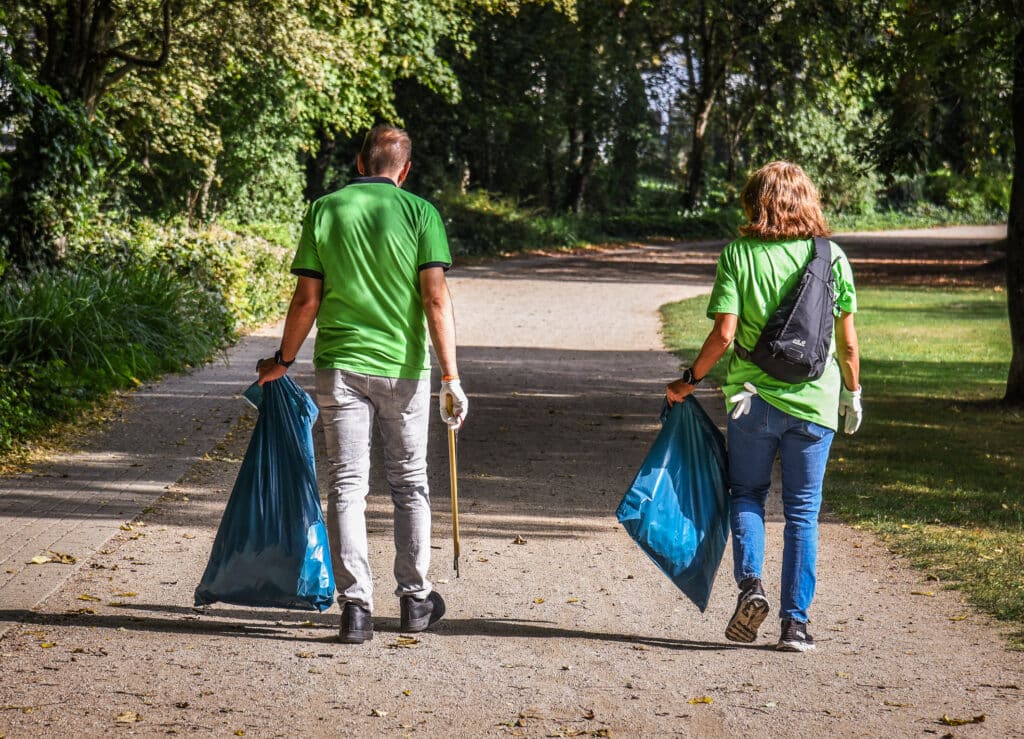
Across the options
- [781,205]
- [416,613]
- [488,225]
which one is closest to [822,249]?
[781,205]

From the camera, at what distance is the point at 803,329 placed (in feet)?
14.8

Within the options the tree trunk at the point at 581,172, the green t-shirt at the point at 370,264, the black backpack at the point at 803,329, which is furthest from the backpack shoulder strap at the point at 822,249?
the tree trunk at the point at 581,172

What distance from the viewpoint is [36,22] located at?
1554 centimetres

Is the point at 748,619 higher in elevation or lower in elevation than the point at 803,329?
lower

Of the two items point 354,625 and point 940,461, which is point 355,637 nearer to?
point 354,625

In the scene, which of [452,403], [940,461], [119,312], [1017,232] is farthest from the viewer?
[119,312]

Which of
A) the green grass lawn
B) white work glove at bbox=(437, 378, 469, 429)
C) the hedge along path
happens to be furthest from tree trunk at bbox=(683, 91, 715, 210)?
white work glove at bbox=(437, 378, 469, 429)

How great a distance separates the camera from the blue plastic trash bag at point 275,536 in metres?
4.77

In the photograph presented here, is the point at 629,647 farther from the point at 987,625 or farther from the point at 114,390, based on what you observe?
the point at 114,390

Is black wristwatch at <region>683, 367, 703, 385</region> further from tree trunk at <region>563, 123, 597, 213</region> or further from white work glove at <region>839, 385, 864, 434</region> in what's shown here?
tree trunk at <region>563, 123, 597, 213</region>

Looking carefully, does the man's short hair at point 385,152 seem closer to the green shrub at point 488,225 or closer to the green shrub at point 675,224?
the green shrub at point 488,225

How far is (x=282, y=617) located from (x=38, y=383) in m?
5.10

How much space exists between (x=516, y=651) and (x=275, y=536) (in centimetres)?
103

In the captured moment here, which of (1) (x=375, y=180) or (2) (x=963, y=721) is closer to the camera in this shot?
(2) (x=963, y=721)
